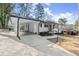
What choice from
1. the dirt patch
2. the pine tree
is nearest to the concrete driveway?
the dirt patch

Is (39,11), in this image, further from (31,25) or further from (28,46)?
(28,46)

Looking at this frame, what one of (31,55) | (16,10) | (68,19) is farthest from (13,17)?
(68,19)

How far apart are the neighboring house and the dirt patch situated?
0.23 metres

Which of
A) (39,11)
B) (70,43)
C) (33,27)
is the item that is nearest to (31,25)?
(33,27)

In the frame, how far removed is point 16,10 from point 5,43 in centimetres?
52

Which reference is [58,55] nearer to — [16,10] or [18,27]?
[18,27]

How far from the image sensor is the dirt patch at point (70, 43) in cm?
273

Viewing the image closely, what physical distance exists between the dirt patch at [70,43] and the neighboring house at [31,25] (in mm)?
233

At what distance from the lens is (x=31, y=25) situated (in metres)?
2.84

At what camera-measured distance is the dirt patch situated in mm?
2734

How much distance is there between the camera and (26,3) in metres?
2.79

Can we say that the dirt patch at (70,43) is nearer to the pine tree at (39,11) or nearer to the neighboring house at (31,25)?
the neighboring house at (31,25)

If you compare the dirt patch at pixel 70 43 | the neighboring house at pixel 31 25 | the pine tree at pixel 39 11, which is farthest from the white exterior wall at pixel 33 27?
the dirt patch at pixel 70 43

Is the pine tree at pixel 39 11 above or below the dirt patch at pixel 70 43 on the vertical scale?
above
